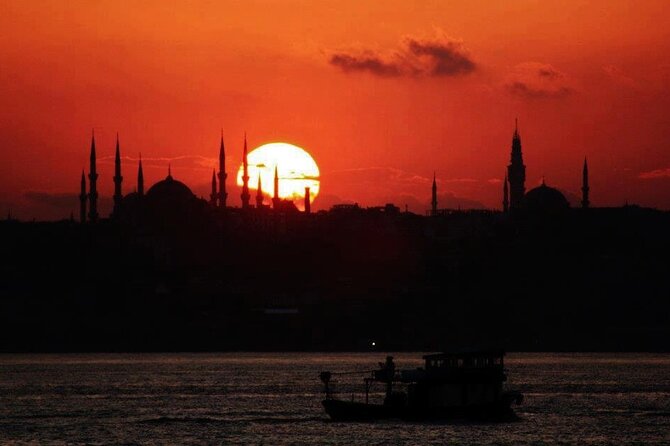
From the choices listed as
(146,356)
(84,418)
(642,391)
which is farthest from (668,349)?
(84,418)

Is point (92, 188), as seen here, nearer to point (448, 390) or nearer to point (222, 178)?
point (222, 178)

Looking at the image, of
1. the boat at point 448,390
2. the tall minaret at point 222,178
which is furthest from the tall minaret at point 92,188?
the boat at point 448,390

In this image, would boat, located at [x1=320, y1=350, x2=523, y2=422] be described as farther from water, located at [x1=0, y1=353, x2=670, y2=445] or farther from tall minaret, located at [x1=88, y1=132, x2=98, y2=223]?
tall minaret, located at [x1=88, y1=132, x2=98, y2=223]

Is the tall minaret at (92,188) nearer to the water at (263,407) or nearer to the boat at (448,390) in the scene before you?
the water at (263,407)

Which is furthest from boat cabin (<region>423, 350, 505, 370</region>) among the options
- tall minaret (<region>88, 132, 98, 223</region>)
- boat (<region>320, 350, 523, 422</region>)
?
tall minaret (<region>88, 132, 98, 223</region>)

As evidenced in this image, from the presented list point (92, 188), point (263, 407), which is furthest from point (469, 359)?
point (92, 188)
